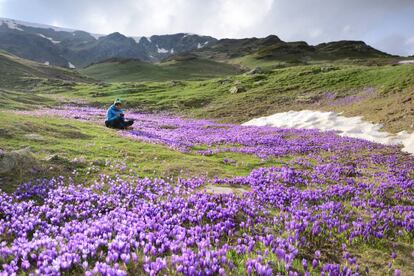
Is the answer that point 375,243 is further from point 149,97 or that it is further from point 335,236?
point 149,97

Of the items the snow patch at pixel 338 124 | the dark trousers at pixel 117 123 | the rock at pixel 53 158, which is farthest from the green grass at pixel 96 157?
the snow patch at pixel 338 124

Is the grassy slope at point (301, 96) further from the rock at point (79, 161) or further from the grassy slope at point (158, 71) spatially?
the grassy slope at point (158, 71)

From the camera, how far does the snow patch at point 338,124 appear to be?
71.7 ft

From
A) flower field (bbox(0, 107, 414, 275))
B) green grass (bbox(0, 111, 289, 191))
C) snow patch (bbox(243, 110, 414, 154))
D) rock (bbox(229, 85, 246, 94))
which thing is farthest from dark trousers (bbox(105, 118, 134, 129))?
rock (bbox(229, 85, 246, 94))

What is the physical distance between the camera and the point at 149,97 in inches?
2379

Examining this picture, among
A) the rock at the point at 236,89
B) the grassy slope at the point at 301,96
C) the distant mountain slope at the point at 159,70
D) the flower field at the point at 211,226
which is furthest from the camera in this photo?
the distant mountain slope at the point at 159,70


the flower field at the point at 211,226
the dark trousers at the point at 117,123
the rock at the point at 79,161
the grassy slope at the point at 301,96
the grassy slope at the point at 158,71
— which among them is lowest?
the flower field at the point at 211,226

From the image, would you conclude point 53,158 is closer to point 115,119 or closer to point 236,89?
point 115,119

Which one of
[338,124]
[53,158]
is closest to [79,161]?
[53,158]

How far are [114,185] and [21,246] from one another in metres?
4.33

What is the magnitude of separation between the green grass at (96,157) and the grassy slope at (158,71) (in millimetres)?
102305

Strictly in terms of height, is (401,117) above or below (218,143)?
above

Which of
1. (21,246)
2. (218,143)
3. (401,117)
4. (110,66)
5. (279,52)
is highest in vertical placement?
(279,52)

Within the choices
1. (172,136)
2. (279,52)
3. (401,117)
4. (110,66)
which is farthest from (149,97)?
(279,52)
